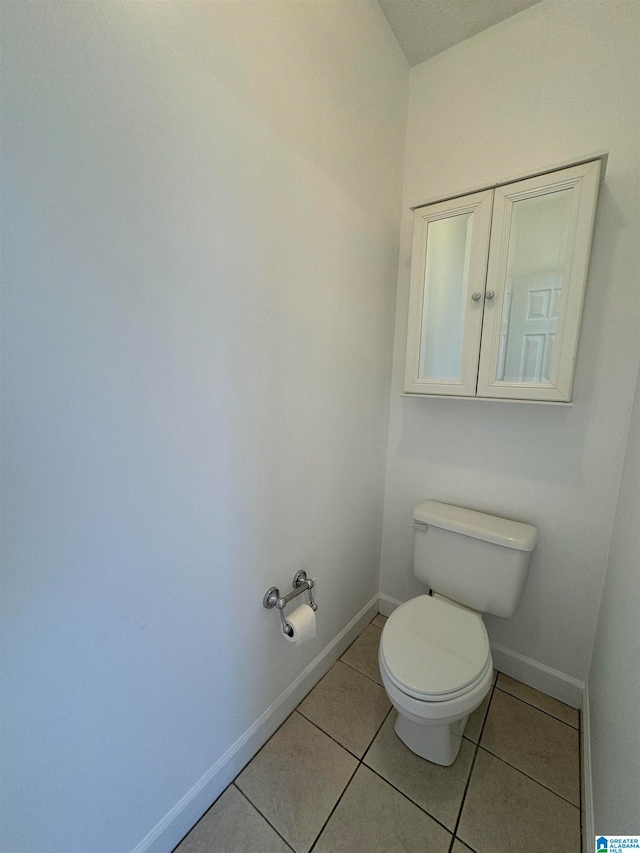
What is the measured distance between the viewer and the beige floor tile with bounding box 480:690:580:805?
1.13 meters

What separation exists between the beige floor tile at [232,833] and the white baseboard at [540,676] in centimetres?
113

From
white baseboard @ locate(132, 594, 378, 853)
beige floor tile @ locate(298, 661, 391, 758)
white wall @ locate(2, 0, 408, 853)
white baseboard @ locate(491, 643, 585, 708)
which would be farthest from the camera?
white baseboard @ locate(491, 643, 585, 708)

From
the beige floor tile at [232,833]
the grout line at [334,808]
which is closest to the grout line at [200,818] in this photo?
the beige floor tile at [232,833]

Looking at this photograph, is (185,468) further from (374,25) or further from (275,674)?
(374,25)

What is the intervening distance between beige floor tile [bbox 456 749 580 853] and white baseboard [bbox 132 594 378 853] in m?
0.64

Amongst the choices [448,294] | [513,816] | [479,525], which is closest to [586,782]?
[513,816]

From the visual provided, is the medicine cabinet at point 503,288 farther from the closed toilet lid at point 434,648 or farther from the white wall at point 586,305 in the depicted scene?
the closed toilet lid at point 434,648

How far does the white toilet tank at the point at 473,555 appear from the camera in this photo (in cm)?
130

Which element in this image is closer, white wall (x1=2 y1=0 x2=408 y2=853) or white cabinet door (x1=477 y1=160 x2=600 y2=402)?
white wall (x1=2 y1=0 x2=408 y2=853)

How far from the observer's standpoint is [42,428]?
23.9 inches

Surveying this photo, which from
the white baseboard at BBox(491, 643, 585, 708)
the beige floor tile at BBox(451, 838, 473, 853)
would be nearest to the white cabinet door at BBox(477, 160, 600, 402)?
the white baseboard at BBox(491, 643, 585, 708)

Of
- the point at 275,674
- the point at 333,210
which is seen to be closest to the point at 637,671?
the point at 275,674

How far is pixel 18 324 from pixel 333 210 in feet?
3.44

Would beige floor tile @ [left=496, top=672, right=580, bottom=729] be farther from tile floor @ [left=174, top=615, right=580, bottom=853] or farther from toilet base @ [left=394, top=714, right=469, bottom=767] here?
toilet base @ [left=394, top=714, right=469, bottom=767]
